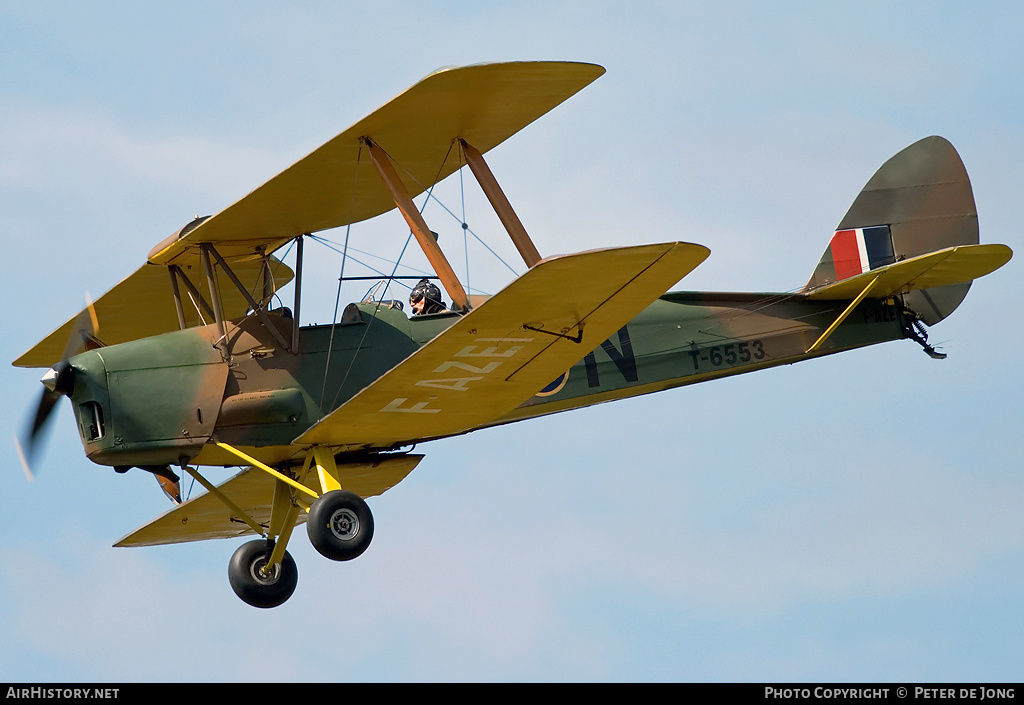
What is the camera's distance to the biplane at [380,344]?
35.3 feet

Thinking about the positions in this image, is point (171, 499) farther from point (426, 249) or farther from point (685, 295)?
point (685, 295)

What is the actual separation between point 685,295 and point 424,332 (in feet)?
8.90

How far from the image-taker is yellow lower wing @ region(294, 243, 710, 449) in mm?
9898

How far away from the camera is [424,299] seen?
497 inches

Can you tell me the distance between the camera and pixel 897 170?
1472 centimetres

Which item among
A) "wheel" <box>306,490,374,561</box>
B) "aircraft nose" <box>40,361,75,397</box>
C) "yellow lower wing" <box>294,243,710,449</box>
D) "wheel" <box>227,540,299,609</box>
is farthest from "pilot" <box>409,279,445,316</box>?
"aircraft nose" <box>40,361,75,397</box>

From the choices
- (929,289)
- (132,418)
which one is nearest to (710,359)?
(929,289)

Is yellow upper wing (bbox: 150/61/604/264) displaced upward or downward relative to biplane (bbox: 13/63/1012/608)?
upward

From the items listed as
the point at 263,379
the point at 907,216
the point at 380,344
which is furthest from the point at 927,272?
the point at 263,379

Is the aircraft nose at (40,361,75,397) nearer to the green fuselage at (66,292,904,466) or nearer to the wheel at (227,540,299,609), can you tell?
the green fuselage at (66,292,904,466)

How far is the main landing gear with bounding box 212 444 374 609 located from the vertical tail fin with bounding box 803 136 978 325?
A: 5.21 metres

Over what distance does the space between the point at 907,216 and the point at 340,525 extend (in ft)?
21.6

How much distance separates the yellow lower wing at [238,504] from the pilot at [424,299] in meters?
1.26

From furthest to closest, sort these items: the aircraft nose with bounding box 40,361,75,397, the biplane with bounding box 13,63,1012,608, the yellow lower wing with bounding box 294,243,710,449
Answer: the aircraft nose with bounding box 40,361,75,397 < the biplane with bounding box 13,63,1012,608 < the yellow lower wing with bounding box 294,243,710,449
